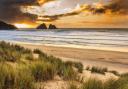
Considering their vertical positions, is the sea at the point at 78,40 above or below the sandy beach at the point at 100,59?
below

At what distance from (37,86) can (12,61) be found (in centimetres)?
327

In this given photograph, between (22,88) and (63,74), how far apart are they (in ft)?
6.49

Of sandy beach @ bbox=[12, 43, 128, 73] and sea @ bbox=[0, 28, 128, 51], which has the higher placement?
sandy beach @ bbox=[12, 43, 128, 73]

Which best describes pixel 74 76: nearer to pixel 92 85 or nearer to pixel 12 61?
pixel 92 85

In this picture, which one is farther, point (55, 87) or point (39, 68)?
point (39, 68)

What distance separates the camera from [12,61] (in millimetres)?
8281

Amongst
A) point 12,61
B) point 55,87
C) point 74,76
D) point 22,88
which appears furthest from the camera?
point 12,61

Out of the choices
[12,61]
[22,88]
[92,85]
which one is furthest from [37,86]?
[12,61]

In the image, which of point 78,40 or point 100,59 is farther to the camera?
point 78,40

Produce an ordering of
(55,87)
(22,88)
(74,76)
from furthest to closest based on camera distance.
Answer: (74,76)
(55,87)
(22,88)

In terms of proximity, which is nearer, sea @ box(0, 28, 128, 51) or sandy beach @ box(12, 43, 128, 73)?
sandy beach @ box(12, 43, 128, 73)

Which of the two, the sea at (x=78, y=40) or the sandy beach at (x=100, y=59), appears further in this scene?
the sea at (x=78, y=40)

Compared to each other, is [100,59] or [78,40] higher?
[100,59]

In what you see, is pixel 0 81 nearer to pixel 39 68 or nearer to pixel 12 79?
pixel 12 79
